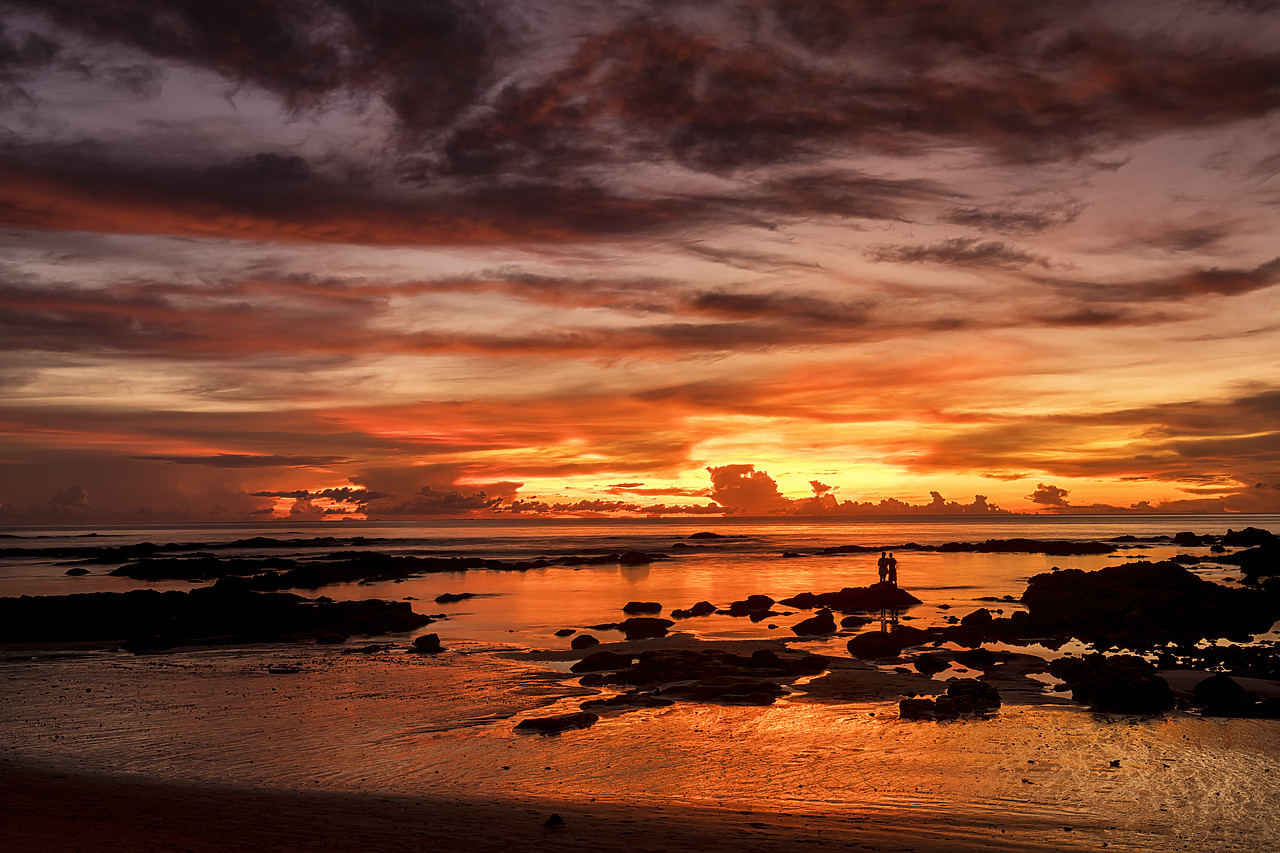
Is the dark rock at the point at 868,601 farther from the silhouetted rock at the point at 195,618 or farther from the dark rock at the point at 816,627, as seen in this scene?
the silhouetted rock at the point at 195,618

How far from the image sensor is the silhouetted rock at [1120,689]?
21.3 metres

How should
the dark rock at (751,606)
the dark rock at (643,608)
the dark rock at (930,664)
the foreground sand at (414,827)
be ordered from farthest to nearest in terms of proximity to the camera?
the dark rock at (751,606) < the dark rock at (643,608) < the dark rock at (930,664) < the foreground sand at (414,827)

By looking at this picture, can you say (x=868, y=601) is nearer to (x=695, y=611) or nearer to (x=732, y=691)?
(x=695, y=611)

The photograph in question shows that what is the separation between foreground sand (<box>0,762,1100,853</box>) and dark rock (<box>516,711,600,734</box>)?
17.8 feet

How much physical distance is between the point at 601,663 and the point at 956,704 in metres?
11.8

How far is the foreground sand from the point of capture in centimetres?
1192

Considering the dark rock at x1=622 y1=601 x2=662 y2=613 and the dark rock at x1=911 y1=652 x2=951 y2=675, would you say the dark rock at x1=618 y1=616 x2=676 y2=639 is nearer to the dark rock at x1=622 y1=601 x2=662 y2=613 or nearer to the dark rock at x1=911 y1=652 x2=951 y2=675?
the dark rock at x1=622 y1=601 x2=662 y2=613

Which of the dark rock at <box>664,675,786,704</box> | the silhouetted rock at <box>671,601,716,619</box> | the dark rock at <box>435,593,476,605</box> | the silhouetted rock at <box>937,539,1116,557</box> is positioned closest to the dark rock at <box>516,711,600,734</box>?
the dark rock at <box>664,675,786,704</box>

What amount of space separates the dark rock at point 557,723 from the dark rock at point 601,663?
7.17 meters

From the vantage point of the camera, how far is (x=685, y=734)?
19234 mm

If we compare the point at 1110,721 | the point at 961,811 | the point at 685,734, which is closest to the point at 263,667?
the point at 685,734

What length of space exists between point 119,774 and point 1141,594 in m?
42.0

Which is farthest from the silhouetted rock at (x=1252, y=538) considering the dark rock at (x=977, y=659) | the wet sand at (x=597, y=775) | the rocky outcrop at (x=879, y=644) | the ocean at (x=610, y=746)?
the wet sand at (x=597, y=775)

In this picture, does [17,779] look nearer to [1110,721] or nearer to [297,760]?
[297,760]
